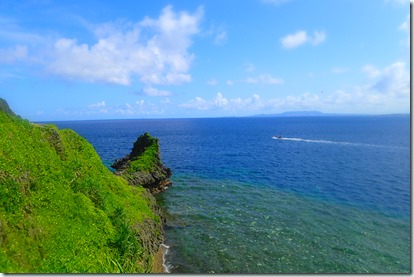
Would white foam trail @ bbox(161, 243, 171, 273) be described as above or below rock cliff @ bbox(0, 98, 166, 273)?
below

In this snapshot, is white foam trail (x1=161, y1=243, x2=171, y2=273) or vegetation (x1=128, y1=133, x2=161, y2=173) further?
vegetation (x1=128, y1=133, x2=161, y2=173)

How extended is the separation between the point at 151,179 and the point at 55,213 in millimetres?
33591

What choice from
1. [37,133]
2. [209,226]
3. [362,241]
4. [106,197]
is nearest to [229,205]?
[209,226]

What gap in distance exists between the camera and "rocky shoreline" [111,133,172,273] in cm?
2847

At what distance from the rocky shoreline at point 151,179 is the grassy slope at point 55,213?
2.02 m

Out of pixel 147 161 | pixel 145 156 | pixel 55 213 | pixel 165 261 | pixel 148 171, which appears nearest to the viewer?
pixel 55 213

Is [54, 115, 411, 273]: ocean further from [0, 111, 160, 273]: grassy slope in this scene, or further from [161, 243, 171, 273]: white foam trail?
[0, 111, 160, 273]: grassy slope

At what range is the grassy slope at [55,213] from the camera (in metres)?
15.2

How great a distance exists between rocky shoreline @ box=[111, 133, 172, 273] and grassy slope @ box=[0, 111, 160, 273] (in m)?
2.02

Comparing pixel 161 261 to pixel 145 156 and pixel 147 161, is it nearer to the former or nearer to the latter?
pixel 147 161

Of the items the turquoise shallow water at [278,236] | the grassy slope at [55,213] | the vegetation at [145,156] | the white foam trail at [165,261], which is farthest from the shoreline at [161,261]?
the vegetation at [145,156]

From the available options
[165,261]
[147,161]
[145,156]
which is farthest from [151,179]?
[165,261]

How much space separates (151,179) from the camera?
5225cm

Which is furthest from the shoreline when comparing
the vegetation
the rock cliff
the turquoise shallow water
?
the vegetation
